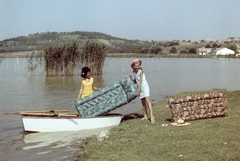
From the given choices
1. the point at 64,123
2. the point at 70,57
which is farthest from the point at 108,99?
the point at 70,57

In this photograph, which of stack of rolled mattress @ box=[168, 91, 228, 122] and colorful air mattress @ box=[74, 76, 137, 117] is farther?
colorful air mattress @ box=[74, 76, 137, 117]

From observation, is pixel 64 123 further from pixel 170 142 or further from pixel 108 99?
pixel 170 142

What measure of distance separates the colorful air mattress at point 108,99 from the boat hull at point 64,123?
9.9 inches

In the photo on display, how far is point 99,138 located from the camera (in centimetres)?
869

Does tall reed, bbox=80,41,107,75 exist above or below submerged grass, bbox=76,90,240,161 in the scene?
above

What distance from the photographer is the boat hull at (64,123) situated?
10430 mm

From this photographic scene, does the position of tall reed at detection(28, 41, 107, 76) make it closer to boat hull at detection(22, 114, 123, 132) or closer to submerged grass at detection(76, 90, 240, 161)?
boat hull at detection(22, 114, 123, 132)

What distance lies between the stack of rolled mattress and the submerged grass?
27cm

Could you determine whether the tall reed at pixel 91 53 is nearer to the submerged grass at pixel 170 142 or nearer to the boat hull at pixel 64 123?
the boat hull at pixel 64 123

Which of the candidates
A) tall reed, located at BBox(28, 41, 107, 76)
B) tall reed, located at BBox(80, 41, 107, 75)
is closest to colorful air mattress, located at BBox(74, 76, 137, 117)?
tall reed, located at BBox(28, 41, 107, 76)

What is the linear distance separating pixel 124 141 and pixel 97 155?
110cm

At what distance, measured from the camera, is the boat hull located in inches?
411

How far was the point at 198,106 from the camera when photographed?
9.97 m

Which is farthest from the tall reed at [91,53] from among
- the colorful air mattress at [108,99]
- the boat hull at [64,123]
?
the boat hull at [64,123]
